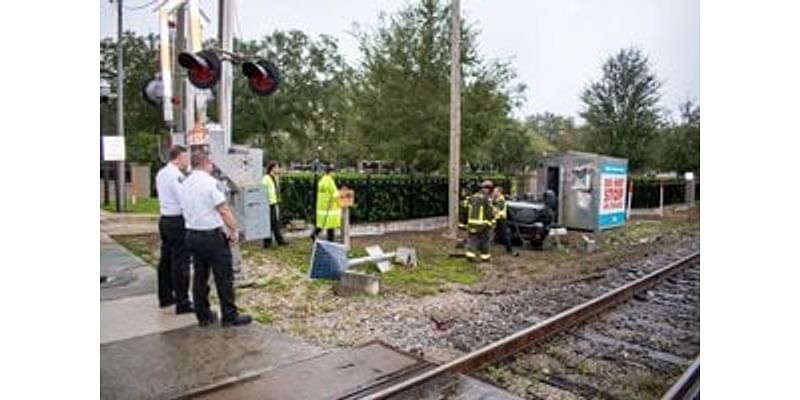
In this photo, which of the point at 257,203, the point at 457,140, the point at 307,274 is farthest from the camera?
the point at 457,140

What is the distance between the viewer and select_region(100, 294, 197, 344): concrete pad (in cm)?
151

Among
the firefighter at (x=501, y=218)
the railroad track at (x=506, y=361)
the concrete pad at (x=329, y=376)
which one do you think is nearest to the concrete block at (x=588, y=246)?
the firefighter at (x=501, y=218)

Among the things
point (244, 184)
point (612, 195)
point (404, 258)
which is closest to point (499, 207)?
point (404, 258)

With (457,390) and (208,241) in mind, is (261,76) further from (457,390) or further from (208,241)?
(457,390)

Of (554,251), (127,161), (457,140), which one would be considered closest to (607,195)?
(554,251)

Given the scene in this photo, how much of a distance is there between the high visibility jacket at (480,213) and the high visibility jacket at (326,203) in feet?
4.72

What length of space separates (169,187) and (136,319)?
1.70ft

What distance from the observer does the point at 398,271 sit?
5215mm

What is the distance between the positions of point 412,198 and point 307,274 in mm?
4923

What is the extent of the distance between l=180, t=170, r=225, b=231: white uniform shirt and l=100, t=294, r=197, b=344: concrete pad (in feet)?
1.32

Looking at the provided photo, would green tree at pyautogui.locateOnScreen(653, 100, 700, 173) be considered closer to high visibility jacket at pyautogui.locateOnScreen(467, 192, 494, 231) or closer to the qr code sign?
high visibility jacket at pyautogui.locateOnScreen(467, 192, 494, 231)

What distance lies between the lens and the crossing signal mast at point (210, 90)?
167cm

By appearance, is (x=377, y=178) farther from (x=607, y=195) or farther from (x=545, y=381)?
(x=545, y=381)

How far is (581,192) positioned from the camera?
8062 mm
